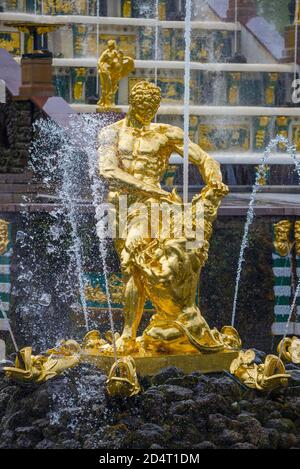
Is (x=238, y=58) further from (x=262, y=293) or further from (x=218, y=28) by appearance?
(x=262, y=293)

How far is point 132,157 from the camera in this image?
12.8 meters

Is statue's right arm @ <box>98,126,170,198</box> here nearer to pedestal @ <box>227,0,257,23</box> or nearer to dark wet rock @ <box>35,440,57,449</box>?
dark wet rock @ <box>35,440,57,449</box>

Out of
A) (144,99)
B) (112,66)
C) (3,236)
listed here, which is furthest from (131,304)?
(112,66)

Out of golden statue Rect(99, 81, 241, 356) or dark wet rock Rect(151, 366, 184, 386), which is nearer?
dark wet rock Rect(151, 366, 184, 386)

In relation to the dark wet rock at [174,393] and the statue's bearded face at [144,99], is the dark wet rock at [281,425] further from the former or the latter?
the statue's bearded face at [144,99]

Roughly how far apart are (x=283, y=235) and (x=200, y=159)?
3.38 m

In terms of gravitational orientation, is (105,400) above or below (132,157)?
below

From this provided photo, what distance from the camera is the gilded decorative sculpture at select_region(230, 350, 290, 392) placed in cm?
1220

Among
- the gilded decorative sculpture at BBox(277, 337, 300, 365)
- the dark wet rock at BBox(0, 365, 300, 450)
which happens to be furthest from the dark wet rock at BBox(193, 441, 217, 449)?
the gilded decorative sculpture at BBox(277, 337, 300, 365)

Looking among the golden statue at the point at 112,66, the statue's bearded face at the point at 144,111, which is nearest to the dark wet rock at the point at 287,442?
the statue's bearded face at the point at 144,111

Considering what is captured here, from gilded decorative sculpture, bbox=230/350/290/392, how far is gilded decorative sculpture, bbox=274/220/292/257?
12.3 ft

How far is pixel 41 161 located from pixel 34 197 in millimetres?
1474

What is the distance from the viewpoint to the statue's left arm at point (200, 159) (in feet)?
41.7
